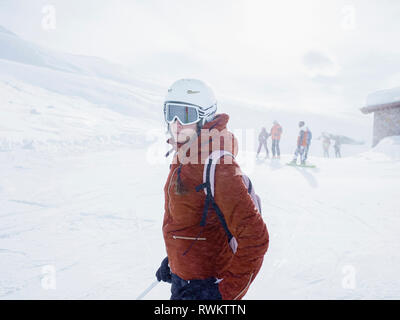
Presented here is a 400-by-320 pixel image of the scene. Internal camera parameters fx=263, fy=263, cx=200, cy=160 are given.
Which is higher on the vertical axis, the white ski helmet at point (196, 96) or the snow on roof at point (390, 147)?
the snow on roof at point (390, 147)

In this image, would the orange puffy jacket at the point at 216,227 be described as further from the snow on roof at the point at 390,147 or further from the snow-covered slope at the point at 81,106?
the snow on roof at the point at 390,147

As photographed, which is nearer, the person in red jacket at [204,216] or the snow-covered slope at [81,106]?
the person in red jacket at [204,216]

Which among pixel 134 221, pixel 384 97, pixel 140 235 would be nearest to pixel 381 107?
pixel 384 97

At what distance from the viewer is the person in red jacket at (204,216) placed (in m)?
1.39

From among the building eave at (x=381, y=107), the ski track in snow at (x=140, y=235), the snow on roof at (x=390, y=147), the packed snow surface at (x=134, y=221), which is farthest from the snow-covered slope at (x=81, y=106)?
the snow on roof at (x=390, y=147)

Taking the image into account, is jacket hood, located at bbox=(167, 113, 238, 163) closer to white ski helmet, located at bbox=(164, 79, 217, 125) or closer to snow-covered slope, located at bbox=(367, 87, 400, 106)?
white ski helmet, located at bbox=(164, 79, 217, 125)

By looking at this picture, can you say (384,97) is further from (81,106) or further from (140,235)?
(81,106)

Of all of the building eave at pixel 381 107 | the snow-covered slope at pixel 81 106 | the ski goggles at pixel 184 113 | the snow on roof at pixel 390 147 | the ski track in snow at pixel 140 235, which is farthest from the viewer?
the building eave at pixel 381 107

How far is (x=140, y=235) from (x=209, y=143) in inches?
126

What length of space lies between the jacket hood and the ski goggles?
160 mm

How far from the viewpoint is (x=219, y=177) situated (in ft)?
4.62

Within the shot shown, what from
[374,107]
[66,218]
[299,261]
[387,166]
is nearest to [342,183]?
[387,166]

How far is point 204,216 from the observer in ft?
4.83

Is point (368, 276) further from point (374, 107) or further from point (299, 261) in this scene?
point (374, 107)
